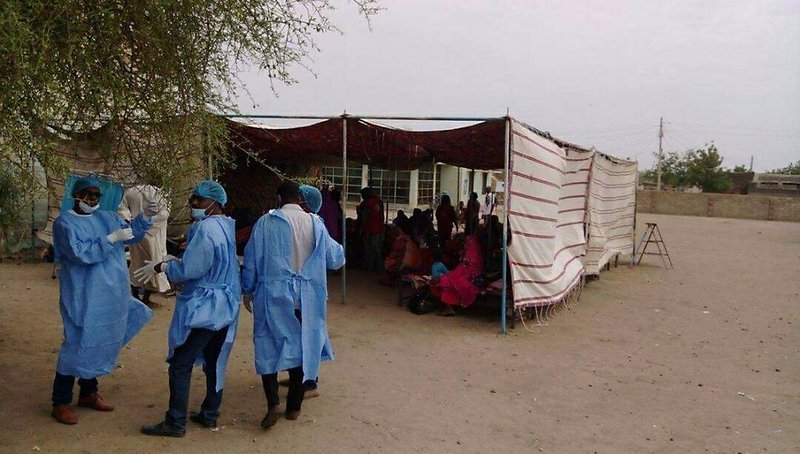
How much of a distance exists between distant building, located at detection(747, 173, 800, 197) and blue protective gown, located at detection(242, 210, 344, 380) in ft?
147

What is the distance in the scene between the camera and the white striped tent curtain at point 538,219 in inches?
281

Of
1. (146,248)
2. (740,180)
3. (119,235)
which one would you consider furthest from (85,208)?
(740,180)

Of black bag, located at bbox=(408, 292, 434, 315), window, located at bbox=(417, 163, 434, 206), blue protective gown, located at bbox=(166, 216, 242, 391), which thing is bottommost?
black bag, located at bbox=(408, 292, 434, 315)

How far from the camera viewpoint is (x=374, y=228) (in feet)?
36.3

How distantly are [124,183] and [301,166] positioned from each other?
8.54 metres

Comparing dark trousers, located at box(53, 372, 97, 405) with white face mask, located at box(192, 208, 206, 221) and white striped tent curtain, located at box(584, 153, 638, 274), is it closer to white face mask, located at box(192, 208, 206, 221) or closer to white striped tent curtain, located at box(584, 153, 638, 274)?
white face mask, located at box(192, 208, 206, 221)

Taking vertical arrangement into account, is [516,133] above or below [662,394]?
above

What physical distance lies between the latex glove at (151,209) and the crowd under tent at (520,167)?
4.36 ft

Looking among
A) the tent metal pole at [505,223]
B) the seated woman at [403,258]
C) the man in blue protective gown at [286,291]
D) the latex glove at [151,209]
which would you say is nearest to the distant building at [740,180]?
the seated woman at [403,258]

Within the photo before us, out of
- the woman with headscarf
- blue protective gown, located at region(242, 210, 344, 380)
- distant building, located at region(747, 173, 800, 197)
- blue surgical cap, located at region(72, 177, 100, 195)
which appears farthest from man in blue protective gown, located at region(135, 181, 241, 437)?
distant building, located at region(747, 173, 800, 197)

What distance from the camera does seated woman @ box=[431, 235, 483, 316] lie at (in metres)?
7.61

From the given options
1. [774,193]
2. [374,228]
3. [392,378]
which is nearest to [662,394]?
[392,378]

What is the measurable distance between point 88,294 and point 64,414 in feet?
2.50

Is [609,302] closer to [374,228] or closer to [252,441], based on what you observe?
[374,228]
